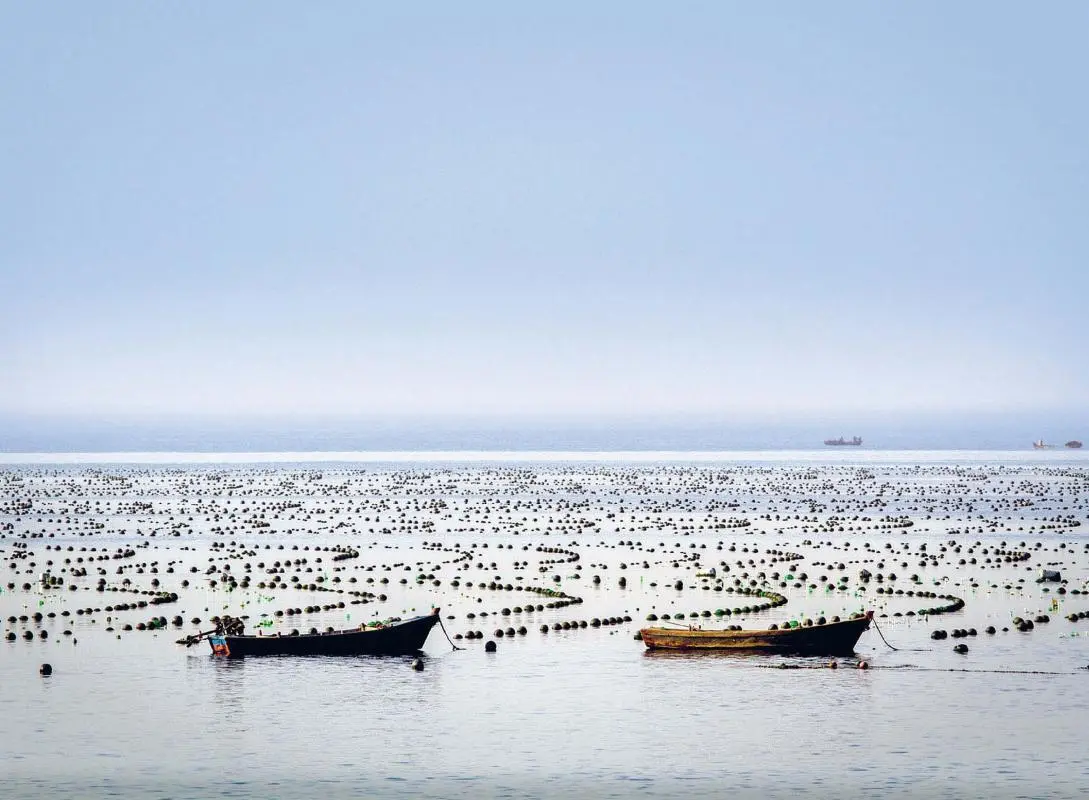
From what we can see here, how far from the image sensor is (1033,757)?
28.4 m

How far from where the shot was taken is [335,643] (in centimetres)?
4047

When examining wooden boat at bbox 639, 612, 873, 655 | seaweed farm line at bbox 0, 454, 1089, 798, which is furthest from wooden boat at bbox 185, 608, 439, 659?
wooden boat at bbox 639, 612, 873, 655

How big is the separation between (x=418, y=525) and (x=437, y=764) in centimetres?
6053

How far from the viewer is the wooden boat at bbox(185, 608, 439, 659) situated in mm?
40125

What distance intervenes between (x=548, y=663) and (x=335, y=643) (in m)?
6.08

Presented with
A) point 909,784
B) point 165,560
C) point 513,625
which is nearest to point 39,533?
point 165,560

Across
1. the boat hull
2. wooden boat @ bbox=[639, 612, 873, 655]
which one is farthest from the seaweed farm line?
the boat hull

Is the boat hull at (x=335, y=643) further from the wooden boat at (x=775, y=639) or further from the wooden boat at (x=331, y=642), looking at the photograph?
the wooden boat at (x=775, y=639)

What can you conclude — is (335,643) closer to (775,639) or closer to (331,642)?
(331,642)

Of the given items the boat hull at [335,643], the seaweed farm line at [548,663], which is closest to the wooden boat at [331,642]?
the boat hull at [335,643]

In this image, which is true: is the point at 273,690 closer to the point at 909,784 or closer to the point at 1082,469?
the point at 909,784

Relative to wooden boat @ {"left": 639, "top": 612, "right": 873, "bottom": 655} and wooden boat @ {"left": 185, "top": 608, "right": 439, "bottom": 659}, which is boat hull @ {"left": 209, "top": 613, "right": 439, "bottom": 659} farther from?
wooden boat @ {"left": 639, "top": 612, "right": 873, "bottom": 655}

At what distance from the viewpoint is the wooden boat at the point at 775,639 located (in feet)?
132

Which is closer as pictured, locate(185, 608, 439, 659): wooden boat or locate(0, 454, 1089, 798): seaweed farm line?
locate(0, 454, 1089, 798): seaweed farm line
